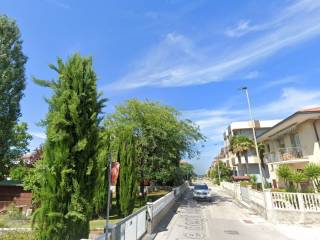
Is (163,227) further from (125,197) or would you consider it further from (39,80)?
(39,80)

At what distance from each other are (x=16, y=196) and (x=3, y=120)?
683 cm

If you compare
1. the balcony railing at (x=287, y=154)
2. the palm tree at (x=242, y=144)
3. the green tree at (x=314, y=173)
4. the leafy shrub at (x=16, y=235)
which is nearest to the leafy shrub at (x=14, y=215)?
the leafy shrub at (x=16, y=235)

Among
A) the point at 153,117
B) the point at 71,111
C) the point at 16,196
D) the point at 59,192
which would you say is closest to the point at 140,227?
the point at 59,192

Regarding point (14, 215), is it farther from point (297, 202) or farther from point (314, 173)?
point (314, 173)

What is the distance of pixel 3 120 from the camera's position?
20312 mm

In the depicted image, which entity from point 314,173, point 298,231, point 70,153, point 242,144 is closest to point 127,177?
point 70,153

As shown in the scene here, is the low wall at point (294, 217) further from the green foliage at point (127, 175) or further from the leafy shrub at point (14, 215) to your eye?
the leafy shrub at point (14, 215)

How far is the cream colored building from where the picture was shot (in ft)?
63.0

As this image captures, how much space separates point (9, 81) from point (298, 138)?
2773 cm

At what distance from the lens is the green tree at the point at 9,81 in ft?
66.0

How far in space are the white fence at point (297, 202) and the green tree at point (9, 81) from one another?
2233cm

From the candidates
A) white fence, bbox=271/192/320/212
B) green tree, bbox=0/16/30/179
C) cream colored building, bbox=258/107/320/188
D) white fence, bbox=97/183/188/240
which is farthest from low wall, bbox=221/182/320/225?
green tree, bbox=0/16/30/179

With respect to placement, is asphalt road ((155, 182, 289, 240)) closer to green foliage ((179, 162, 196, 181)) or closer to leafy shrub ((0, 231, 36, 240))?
leafy shrub ((0, 231, 36, 240))

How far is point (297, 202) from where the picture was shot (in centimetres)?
1352
